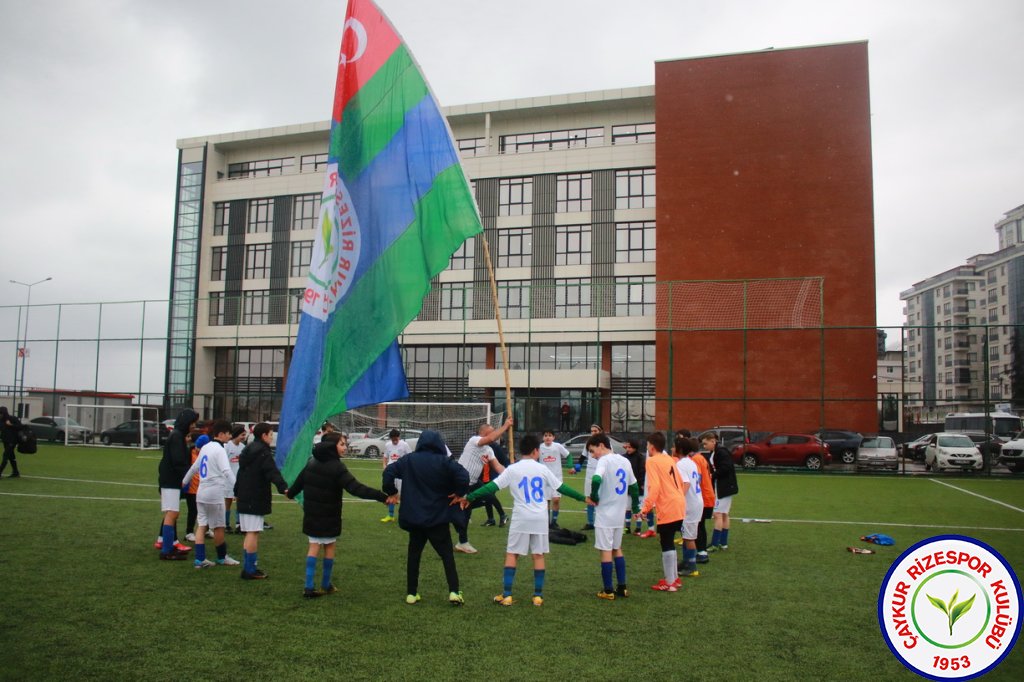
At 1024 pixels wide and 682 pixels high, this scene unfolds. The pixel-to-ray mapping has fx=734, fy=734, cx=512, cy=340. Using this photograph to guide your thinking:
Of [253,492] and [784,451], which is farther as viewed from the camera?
[784,451]

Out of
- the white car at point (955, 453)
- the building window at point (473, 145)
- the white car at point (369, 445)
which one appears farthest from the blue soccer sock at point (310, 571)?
the building window at point (473, 145)

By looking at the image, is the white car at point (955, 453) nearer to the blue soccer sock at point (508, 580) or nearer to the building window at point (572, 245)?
the building window at point (572, 245)

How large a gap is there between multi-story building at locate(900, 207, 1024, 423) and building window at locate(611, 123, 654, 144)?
52.6 metres

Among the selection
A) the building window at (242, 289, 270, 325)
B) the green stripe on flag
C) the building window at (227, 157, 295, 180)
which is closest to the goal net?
the building window at (242, 289, 270, 325)

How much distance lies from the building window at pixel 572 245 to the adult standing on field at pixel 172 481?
35614 millimetres

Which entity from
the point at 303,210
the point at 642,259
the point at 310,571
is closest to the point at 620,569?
the point at 310,571

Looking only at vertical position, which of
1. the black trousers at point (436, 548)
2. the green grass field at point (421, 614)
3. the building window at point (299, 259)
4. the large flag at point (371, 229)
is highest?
the building window at point (299, 259)

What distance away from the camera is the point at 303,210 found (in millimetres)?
49094

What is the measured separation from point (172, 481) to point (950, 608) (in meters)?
9.16

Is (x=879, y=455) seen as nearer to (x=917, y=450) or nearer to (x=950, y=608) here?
(x=917, y=450)

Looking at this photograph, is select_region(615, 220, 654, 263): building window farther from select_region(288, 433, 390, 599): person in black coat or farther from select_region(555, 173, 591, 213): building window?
select_region(288, 433, 390, 599): person in black coat

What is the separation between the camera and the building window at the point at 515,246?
4472 cm

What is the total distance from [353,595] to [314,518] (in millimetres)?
987

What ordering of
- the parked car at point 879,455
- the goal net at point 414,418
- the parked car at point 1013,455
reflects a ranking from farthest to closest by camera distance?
the goal net at point 414,418 < the parked car at point 879,455 < the parked car at point 1013,455
